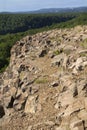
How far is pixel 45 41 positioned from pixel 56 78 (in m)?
10.9

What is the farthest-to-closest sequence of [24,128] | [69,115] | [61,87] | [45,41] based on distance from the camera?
[45,41], [61,87], [24,128], [69,115]

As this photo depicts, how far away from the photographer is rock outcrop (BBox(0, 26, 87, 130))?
14828 mm

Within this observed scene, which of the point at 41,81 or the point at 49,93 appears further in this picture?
the point at 41,81

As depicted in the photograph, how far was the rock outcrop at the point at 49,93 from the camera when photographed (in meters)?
14.8

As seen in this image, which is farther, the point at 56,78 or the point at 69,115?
the point at 56,78

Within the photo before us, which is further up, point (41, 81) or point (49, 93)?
point (41, 81)

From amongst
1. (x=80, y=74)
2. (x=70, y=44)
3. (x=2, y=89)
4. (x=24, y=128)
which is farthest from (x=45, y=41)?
(x=24, y=128)

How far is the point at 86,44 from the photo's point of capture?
23.4m

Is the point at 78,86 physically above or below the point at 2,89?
above

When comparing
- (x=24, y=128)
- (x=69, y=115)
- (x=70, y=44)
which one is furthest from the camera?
(x=70, y=44)

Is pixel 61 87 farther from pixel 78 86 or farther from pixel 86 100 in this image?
pixel 86 100

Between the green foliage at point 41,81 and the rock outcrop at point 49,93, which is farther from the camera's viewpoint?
the green foliage at point 41,81

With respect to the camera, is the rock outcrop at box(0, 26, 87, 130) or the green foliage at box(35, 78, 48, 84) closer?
the rock outcrop at box(0, 26, 87, 130)

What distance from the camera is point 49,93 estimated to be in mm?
17469
